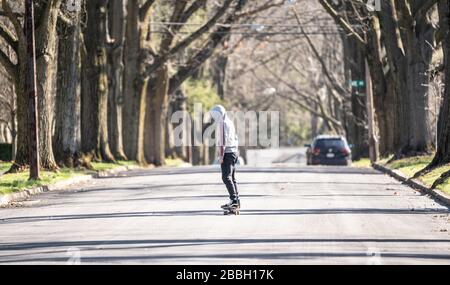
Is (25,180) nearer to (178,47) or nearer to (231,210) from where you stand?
(231,210)

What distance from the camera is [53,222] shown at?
1927 centimetres

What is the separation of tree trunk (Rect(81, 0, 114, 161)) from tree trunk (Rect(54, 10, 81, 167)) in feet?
15.3

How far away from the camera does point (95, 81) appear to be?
4084 centimetres

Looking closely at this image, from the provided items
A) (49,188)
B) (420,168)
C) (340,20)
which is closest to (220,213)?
(49,188)

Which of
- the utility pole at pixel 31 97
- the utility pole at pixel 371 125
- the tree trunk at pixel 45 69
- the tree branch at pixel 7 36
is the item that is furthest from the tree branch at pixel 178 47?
the utility pole at pixel 31 97

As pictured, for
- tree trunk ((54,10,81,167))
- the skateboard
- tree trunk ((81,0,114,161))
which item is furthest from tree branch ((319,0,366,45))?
the skateboard

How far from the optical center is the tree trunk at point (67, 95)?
35.4 metres

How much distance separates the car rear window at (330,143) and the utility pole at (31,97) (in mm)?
23823

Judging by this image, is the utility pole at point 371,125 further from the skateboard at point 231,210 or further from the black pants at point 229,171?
the skateboard at point 231,210

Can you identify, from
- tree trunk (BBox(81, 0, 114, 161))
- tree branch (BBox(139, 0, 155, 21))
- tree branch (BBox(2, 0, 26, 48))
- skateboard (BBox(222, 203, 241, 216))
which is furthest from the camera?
tree branch (BBox(139, 0, 155, 21))

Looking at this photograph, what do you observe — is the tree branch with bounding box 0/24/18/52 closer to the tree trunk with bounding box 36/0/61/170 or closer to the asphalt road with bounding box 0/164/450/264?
the tree trunk with bounding box 36/0/61/170

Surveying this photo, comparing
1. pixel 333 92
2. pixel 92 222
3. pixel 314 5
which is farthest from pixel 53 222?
pixel 333 92

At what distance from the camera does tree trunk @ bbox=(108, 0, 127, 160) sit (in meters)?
44.4

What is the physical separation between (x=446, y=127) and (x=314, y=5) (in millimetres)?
35255
